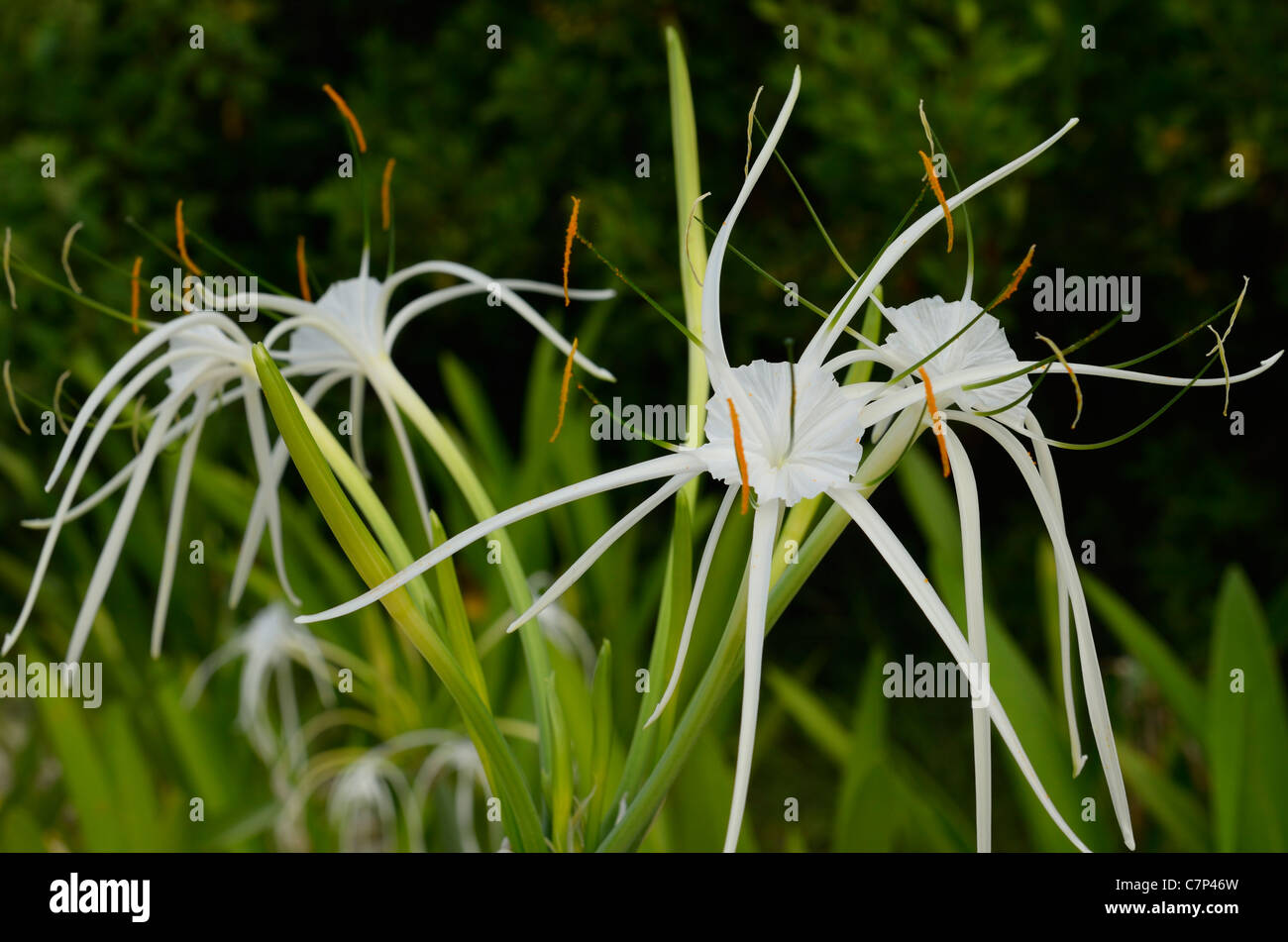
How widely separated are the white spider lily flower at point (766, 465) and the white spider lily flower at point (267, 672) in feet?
2.54

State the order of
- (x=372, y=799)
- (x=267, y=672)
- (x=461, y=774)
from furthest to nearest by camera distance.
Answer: (x=267, y=672)
(x=372, y=799)
(x=461, y=774)

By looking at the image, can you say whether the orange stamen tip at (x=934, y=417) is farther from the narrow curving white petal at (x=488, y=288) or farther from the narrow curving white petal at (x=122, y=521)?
the narrow curving white petal at (x=122, y=521)

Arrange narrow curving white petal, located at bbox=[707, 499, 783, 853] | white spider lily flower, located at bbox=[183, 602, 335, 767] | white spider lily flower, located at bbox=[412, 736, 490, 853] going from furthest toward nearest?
white spider lily flower, located at bbox=[183, 602, 335, 767] < white spider lily flower, located at bbox=[412, 736, 490, 853] < narrow curving white petal, located at bbox=[707, 499, 783, 853]

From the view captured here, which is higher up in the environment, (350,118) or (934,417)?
(350,118)

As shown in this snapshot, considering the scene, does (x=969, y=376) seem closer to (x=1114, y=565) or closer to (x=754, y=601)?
(x=754, y=601)

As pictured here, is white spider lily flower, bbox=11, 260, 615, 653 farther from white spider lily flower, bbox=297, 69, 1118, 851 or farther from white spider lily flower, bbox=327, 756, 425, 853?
white spider lily flower, bbox=327, 756, 425, 853

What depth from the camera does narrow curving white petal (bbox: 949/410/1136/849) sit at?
284 mm

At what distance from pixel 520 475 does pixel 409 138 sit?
689 millimetres

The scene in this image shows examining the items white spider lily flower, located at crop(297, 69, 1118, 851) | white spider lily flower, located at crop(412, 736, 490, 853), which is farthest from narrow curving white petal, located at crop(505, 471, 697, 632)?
white spider lily flower, located at crop(412, 736, 490, 853)

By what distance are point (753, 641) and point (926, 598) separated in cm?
5

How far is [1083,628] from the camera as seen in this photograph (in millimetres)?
293

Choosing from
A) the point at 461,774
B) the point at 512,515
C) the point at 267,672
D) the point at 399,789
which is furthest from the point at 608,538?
the point at 267,672

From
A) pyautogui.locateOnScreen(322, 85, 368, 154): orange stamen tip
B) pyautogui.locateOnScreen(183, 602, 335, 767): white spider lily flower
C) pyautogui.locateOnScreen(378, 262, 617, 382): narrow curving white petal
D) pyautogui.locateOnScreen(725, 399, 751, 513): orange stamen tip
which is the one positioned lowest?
pyautogui.locateOnScreen(183, 602, 335, 767): white spider lily flower

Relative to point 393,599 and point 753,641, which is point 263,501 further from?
point 753,641
